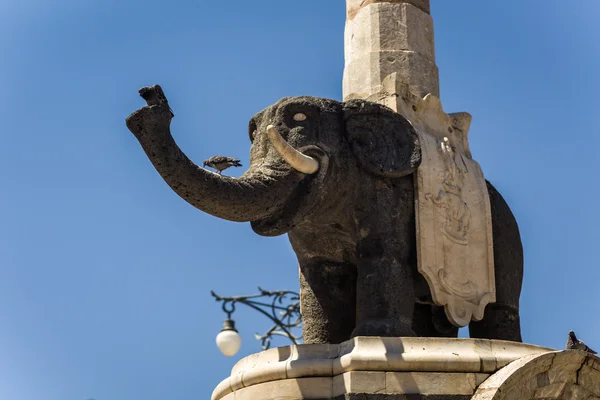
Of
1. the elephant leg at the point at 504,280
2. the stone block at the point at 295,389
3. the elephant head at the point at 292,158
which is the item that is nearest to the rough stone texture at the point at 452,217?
the elephant leg at the point at 504,280

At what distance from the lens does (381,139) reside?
41.4 ft

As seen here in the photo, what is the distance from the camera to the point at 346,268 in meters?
12.9

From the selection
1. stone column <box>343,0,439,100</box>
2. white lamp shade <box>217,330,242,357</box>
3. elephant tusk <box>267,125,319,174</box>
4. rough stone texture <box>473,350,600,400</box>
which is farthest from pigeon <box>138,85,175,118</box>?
white lamp shade <box>217,330,242,357</box>

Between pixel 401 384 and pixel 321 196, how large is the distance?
1553mm

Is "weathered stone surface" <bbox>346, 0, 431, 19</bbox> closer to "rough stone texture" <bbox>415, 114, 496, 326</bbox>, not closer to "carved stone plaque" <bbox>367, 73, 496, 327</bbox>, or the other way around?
"carved stone plaque" <bbox>367, 73, 496, 327</bbox>

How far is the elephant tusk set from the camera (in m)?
11.9

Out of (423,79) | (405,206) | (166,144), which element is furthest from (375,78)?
(166,144)

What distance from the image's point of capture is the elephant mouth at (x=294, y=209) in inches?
478

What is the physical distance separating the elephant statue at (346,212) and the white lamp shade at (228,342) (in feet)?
17.3

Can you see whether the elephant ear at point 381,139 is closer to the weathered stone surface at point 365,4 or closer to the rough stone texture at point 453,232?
the rough stone texture at point 453,232

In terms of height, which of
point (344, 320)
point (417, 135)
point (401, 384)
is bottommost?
point (401, 384)

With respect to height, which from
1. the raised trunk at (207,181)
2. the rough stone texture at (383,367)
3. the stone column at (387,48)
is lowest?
the rough stone texture at (383,367)

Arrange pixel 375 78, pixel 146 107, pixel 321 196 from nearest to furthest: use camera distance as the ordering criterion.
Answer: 1. pixel 146 107
2. pixel 321 196
3. pixel 375 78

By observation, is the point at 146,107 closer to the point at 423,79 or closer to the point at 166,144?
the point at 166,144
